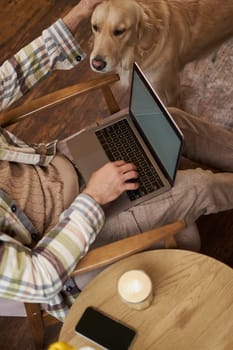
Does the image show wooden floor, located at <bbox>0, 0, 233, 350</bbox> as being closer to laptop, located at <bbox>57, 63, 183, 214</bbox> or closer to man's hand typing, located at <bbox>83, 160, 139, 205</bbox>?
laptop, located at <bbox>57, 63, 183, 214</bbox>

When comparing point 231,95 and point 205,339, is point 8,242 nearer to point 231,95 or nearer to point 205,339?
point 205,339

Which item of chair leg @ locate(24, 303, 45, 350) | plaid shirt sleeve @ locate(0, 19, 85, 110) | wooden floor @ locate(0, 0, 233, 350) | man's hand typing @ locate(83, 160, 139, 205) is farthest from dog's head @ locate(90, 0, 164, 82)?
chair leg @ locate(24, 303, 45, 350)

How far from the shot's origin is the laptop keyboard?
1246 mm

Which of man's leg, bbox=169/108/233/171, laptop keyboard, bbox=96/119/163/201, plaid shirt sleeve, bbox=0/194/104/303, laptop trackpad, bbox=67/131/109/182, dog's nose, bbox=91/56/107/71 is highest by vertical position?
dog's nose, bbox=91/56/107/71

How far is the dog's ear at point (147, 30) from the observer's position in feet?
4.75

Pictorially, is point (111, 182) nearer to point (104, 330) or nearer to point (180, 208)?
point (180, 208)

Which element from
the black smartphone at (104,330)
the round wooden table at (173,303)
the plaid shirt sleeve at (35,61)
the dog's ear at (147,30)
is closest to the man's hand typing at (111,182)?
the round wooden table at (173,303)

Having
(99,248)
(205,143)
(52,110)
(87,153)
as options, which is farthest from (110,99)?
(52,110)

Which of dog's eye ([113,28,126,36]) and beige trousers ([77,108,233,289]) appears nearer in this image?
beige trousers ([77,108,233,289])

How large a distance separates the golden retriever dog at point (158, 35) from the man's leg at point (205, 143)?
254 mm

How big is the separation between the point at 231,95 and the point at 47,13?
1208mm

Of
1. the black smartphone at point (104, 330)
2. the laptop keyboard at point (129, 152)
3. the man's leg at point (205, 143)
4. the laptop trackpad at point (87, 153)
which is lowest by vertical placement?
the man's leg at point (205, 143)

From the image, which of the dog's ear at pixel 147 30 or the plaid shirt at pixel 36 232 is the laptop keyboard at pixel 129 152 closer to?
the plaid shirt at pixel 36 232

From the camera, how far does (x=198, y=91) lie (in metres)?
1.86
